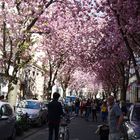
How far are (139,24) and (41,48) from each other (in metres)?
24.3

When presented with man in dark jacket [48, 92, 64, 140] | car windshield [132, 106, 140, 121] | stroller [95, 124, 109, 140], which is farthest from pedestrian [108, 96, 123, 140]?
man in dark jacket [48, 92, 64, 140]

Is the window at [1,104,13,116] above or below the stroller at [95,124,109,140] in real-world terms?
above

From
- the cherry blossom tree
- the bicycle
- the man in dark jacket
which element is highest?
the cherry blossom tree

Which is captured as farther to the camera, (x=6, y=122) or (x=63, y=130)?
(x=63, y=130)

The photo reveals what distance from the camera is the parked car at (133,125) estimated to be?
11.2 m

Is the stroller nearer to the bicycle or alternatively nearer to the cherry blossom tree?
the bicycle

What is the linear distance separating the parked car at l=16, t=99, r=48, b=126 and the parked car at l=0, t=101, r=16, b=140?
31.9 ft

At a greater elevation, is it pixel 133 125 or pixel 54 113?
pixel 54 113

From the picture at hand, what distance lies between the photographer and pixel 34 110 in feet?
89.0

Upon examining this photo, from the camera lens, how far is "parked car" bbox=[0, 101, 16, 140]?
45.4 ft

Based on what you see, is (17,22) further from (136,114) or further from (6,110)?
(136,114)

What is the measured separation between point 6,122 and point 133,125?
4464 mm

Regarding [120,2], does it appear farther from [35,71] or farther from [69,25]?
[35,71]

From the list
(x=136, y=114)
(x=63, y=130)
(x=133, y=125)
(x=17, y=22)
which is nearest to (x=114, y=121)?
(x=133, y=125)
